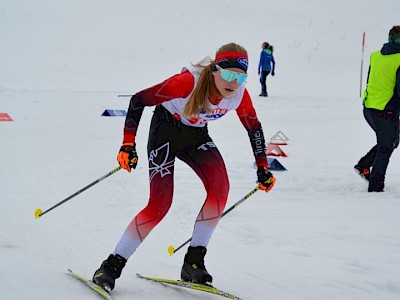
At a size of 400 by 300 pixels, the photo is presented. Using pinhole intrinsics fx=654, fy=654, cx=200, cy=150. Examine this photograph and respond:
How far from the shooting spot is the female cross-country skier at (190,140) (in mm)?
4020

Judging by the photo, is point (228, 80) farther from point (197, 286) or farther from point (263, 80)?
point (263, 80)

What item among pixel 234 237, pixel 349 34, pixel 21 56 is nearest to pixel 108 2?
pixel 21 56

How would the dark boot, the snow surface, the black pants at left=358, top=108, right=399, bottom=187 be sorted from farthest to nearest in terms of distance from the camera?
the dark boot → the black pants at left=358, top=108, right=399, bottom=187 → the snow surface

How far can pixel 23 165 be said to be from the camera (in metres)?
8.47

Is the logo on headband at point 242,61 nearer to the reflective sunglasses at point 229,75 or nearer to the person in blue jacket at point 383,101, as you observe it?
the reflective sunglasses at point 229,75

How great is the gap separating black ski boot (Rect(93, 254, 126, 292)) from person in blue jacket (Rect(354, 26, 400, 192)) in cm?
413

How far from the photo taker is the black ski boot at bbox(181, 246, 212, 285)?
4.22 m

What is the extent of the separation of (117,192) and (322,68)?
17.6 metres

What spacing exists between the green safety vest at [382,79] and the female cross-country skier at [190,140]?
3.23 metres

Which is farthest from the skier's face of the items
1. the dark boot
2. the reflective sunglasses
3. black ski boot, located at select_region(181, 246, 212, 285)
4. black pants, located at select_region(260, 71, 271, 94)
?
black pants, located at select_region(260, 71, 271, 94)

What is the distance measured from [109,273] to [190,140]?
1.00 metres

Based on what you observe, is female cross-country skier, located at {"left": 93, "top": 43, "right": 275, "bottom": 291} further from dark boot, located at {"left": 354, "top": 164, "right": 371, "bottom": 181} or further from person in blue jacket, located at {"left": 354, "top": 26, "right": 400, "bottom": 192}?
dark boot, located at {"left": 354, "top": 164, "right": 371, "bottom": 181}

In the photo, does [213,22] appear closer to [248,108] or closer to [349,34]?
[349,34]

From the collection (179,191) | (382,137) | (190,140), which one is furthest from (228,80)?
(382,137)
